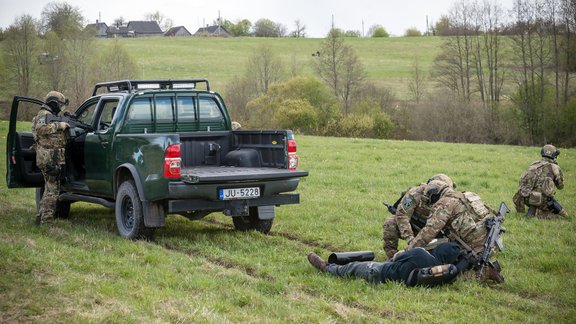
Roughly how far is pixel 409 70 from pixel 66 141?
75.8 meters

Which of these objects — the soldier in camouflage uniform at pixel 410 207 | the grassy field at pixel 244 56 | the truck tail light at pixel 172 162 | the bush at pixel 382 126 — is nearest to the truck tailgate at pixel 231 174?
the truck tail light at pixel 172 162

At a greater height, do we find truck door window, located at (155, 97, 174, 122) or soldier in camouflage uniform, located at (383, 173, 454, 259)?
truck door window, located at (155, 97, 174, 122)

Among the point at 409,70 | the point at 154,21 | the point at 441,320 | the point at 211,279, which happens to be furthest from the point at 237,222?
the point at 154,21

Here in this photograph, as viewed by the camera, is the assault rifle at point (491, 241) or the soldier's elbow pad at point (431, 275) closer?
the soldier's elbow pad at point (431, 275)

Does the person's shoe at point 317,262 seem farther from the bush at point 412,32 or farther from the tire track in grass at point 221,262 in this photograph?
the bush at point 412,32

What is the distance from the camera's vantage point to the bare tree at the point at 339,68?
197ft

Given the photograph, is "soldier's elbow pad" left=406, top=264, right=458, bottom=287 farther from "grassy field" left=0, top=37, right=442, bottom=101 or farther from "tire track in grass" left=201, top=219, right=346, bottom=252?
"grassy field" left=0, top=37, right=442, bottom=101

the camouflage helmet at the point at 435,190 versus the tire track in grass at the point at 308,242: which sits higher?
the camouflage helmet at the point at 435,190

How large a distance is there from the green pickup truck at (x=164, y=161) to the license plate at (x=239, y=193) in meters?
0.01

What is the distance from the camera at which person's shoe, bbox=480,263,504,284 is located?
764cm

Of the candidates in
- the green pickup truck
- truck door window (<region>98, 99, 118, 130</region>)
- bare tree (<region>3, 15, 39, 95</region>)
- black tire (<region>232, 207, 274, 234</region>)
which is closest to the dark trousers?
the green pickup truck

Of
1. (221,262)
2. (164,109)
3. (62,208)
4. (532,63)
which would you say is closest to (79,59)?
(532,63)

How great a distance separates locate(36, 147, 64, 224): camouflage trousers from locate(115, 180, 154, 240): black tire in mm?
1568

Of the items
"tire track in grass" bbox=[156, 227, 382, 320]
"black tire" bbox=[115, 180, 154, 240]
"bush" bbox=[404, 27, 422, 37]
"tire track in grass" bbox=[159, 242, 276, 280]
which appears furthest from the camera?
"bush" bbox=[404, 27, 422, 37]
